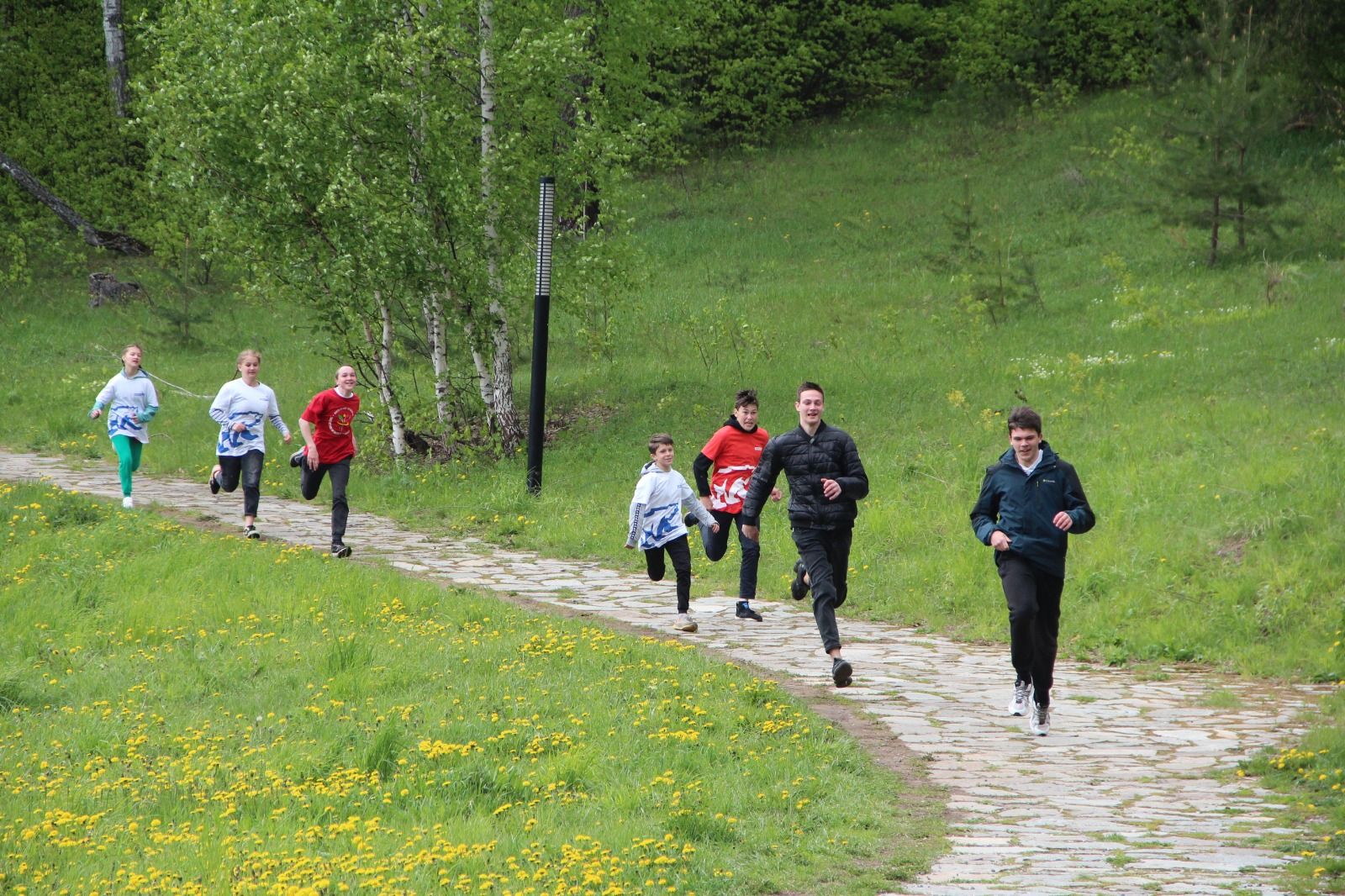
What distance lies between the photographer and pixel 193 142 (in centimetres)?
1861

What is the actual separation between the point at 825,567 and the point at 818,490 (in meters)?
0.52

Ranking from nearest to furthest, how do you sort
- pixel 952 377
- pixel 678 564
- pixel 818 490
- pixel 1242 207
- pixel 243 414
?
pixel 818 490
pixel 678 564
pixel 243 414
pixel 952 377
pixel 1242 207

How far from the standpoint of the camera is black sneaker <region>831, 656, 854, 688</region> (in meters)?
9.10

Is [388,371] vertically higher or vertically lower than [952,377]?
lower

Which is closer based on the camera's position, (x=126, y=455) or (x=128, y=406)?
(x=128, y=406)

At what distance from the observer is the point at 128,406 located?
15.2m

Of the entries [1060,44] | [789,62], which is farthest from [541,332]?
[1060,44]

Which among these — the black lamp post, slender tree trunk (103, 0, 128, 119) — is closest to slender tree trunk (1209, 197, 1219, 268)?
the black lamp post

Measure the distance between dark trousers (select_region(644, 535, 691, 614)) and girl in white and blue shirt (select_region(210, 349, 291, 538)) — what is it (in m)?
4.58

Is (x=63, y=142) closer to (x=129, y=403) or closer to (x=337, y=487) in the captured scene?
(x=129, y=403)

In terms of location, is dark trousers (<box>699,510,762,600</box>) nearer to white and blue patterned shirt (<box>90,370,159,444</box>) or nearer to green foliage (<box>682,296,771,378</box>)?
white and blue patterned shirt (<box>90,370,159,444</box>)

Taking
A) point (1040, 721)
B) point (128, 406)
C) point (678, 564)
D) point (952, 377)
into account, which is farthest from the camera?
point (952, 377)

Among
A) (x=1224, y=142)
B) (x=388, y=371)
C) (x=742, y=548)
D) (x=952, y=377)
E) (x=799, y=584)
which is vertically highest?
(x=1224, y=142)

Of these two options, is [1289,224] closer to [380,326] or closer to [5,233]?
[380,326]
